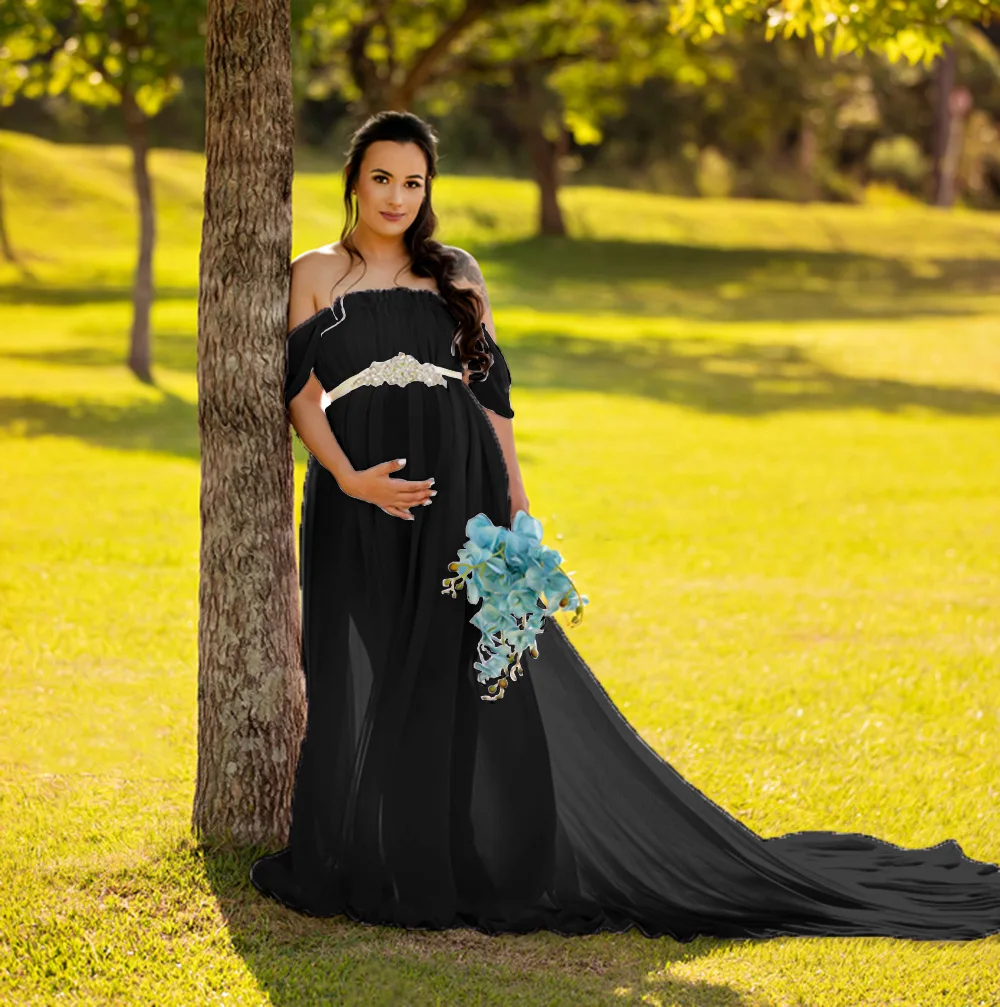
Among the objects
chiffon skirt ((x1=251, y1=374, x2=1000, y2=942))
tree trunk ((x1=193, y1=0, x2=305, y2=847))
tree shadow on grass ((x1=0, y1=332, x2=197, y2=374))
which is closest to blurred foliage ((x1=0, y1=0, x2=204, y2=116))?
tree shadow on grass ((x1=0, y1=332, x2=197, y2=374))

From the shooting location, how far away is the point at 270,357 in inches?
191

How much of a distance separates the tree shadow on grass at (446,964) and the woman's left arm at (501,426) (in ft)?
4.49

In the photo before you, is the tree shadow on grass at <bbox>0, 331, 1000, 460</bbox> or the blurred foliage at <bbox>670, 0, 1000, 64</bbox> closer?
the blurred foliage at <bbox>670, 0, 1000, 64</bbox>

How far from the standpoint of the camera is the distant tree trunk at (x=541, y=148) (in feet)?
120

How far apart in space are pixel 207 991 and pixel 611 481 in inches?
381

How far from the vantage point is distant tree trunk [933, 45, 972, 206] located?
154ft

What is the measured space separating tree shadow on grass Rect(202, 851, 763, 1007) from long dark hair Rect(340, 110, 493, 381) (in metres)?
1.79

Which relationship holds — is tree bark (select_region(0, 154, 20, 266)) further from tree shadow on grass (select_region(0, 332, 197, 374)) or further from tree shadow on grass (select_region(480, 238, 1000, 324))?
tree shadow on grass (select_region(480, 238, 1000, 324))

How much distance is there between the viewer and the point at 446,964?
4.44 meters

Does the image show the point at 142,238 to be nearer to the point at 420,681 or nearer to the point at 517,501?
the point at 517,501

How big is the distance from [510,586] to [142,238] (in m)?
15.0

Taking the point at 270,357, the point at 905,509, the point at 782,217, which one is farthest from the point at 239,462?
the point at 782,217

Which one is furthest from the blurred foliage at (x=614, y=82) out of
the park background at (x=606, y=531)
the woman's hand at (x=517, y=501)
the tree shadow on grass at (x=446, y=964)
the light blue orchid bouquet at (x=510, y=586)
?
the tree shadow on grass at (x=446, y=964)

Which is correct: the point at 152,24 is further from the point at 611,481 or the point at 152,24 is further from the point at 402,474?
the point at 402,474
